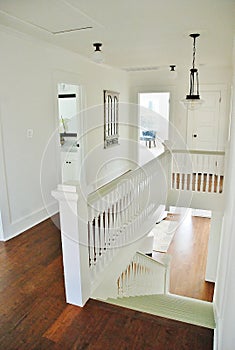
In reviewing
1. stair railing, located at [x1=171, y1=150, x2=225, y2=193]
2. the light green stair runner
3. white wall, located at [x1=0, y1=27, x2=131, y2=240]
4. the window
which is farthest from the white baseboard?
stair railing, located at [x1=171, y1=150, x2=225, y2=193]

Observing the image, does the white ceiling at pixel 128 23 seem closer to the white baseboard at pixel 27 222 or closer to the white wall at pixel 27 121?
the white wall at pixel 27 121

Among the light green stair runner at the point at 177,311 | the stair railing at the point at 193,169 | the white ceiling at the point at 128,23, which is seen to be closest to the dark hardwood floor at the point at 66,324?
the light green stair runner at the point at 177,311

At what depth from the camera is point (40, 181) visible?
3.64m

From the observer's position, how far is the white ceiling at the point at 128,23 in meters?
2.29

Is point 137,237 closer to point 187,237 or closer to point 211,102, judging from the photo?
point 187,237

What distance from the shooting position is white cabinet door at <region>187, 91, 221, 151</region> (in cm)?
589

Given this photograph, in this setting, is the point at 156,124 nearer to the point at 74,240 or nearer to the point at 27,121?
the point at 27,121

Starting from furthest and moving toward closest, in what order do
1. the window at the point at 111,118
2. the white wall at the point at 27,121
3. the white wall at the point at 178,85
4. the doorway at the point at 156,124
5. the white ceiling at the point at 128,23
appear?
1. the doorway at the point at 156,124
2. the white wall at the point at 178,85
3. the window at the point at 111,118
4. the white wall at the point at 27,121
5. the white ceiling at the point at 128,23

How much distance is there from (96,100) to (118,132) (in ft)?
4.31

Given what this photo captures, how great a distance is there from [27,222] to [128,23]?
2.58 meters

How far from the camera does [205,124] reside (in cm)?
607

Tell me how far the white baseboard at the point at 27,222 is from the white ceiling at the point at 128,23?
218 centimetres

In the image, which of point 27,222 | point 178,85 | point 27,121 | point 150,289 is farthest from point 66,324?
point 178,85

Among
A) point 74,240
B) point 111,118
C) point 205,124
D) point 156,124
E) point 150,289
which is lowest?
point 150,289
